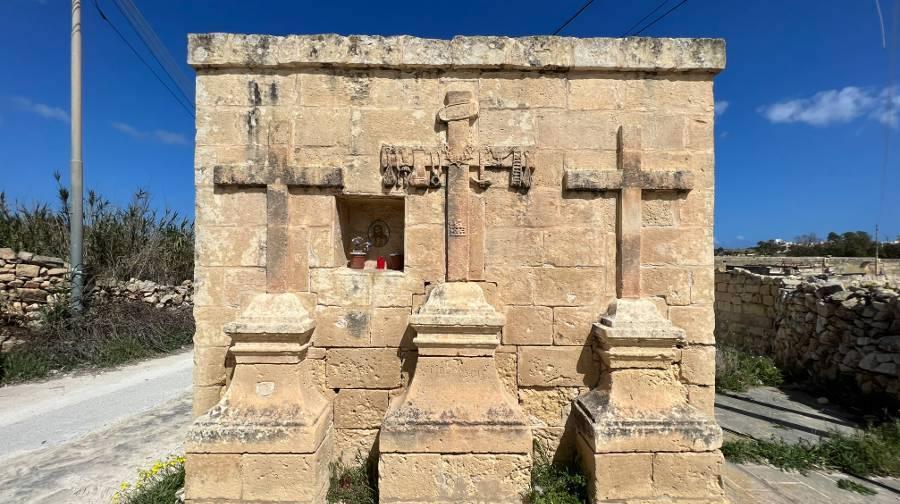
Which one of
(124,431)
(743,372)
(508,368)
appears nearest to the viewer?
(508,368)

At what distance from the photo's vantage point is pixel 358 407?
10.6 feet

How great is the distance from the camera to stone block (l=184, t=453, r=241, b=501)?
2744 millimetres

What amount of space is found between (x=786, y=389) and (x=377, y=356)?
689 centimetres

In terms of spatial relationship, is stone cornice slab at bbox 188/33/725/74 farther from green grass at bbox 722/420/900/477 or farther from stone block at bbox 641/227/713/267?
green grass at bbox 722/420/900/477

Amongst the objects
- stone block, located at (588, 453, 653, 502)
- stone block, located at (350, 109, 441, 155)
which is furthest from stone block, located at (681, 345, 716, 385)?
stone block, located at (350, 109, 441, 155)

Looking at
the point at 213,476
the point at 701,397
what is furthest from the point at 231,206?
the point at 701,397

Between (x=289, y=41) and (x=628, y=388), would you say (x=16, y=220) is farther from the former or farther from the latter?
(x=628, y=388)

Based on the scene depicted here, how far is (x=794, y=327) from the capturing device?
732 centimetres

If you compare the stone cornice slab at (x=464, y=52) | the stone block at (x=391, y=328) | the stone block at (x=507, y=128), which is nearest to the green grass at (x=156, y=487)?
the stone block at (x=391, y=328)

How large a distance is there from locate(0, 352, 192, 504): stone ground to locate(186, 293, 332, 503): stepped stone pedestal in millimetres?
1430

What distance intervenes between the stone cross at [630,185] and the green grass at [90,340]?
8707 mm

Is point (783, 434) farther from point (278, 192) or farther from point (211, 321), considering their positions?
point (211, 321)

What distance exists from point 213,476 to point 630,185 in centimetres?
356

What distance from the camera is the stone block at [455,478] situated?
9.20ft
